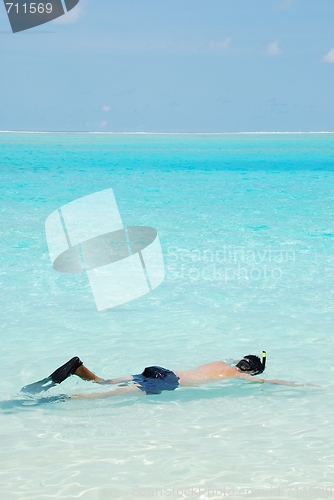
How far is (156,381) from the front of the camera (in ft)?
16.2

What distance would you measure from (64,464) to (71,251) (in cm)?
720

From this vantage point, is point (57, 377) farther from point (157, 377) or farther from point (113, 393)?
point (157, 377)

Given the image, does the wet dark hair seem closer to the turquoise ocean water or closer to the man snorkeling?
the man snorkeling

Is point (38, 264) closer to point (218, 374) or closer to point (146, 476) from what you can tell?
point (218, 374)

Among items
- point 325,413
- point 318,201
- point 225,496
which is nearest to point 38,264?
point 325,413

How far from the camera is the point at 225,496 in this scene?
11.5 feet

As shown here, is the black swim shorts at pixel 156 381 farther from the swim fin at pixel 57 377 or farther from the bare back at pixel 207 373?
the swim fin at pixel 57 377

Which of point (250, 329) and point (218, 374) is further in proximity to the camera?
point (250, 329)

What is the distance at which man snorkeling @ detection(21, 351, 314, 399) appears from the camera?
4.78m

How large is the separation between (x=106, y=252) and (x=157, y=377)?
18.9 feet

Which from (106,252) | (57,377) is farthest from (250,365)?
(106,252)

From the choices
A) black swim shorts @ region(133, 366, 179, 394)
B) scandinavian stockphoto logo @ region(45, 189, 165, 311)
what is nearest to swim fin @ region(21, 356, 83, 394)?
black swim shorts @ region(133, 366, 179, 394)

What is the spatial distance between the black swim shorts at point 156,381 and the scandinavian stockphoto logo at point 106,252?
258cm

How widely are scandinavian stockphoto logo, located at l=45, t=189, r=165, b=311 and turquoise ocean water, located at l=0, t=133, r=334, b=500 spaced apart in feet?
0.77
